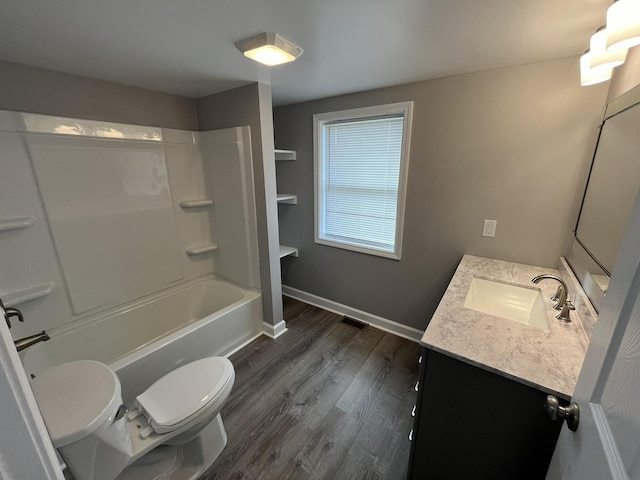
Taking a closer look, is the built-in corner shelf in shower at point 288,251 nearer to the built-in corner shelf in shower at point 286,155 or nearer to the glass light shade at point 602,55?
the built-in corner shelf in shower at point 286,155

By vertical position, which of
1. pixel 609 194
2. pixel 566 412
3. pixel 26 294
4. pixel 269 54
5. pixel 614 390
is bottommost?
pixel 26 294

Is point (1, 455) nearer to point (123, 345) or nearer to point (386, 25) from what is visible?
point (386, 25)

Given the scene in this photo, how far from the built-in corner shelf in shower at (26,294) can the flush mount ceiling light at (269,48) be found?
6.27 feet

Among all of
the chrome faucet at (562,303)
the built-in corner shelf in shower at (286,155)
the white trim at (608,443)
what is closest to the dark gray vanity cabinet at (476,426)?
the white trim at (608,443)

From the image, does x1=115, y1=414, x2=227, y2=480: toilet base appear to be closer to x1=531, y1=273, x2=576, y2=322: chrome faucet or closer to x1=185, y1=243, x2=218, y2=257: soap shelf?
x1=185, y1=243, x2=218, y2=257: soap shelf

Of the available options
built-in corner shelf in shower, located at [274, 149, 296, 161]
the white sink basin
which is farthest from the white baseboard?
built-in corner shelf in shower, located at [274, 149, 296, 161]

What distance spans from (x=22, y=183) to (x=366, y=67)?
7.24 feet

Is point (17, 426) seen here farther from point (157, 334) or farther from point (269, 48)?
point (157, 334)

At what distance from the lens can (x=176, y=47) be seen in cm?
135

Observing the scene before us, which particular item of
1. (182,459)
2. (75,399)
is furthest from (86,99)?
(182,459)

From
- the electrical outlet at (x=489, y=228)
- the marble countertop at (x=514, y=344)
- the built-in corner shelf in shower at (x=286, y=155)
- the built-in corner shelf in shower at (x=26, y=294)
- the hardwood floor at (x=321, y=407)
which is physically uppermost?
the built-in corner shelf in shower at (x=286, y=155)

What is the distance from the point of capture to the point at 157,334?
229 cm

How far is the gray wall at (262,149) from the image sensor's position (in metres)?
1.96

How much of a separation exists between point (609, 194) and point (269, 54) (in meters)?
1.69
